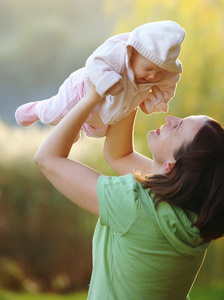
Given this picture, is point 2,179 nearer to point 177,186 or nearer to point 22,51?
point 22,51

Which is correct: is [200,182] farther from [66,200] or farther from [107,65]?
[66,200]

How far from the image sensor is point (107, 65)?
3.61 ft

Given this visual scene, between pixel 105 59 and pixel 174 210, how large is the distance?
39 centimetres

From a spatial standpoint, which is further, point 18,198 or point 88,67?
point 18,198

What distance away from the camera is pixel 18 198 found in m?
3.52

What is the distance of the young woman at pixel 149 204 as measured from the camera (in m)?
1.07

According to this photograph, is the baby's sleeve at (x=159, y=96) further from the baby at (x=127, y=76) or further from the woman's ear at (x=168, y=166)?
the woman's ear at (x=168, y=166)

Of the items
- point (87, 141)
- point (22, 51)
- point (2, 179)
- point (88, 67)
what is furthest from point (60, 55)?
point (88, 67)

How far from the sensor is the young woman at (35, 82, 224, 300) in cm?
107

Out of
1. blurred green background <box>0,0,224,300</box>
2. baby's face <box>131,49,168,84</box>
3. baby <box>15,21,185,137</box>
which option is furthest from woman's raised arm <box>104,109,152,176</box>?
blurred green background <box>0,0,224,300</box>

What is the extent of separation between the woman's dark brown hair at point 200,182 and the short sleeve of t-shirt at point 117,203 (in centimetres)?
5

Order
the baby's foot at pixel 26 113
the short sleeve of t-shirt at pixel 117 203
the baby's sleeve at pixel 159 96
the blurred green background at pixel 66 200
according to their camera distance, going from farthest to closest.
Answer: the blurred green background at pixel 66 200 → the baby's foot at pixel 26 113 → the baby's sleeve at pixel 159 96 → the short sleeve of t-shirt at pixel 117 203

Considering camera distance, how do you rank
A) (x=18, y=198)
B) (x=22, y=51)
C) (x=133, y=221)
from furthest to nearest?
(x=22, y=51) < (x=18, y=198) < (x=133, y=221)

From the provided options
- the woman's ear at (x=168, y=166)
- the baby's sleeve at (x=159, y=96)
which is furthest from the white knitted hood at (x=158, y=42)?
the woman's ear at (x=168, y=166)
